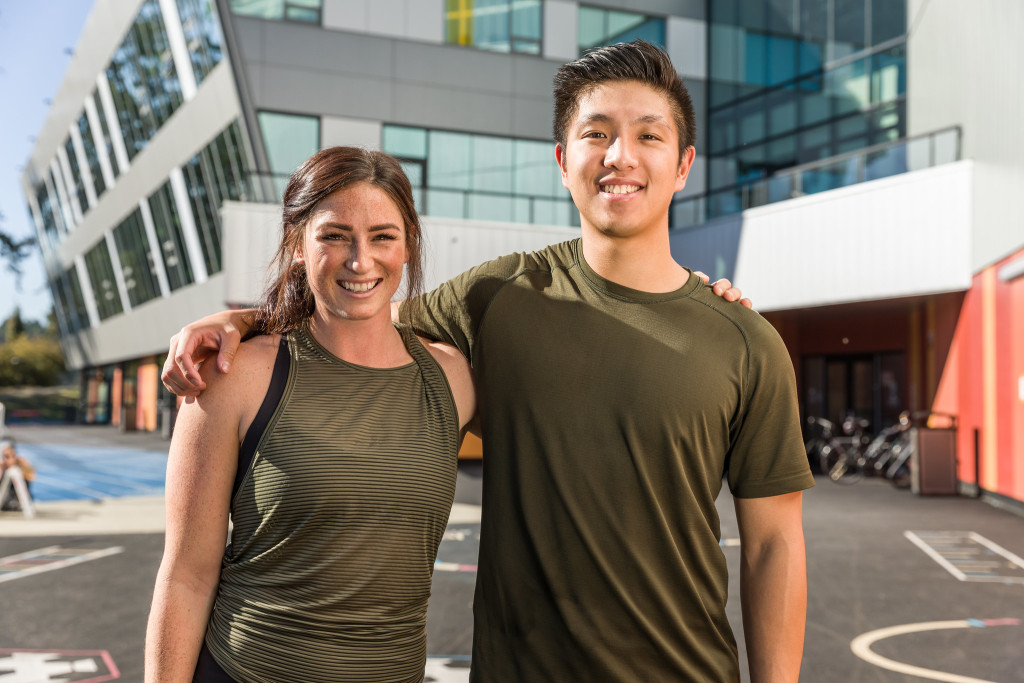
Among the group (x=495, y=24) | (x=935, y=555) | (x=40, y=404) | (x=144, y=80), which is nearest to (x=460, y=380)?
(x=935, y=555)

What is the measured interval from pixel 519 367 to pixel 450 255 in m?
15.9

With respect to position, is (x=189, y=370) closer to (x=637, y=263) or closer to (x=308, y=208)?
(x=308, y=208)

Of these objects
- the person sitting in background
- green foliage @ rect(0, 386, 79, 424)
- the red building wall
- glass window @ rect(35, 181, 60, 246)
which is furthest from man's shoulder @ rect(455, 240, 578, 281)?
green foliage @ rect(0, 386, 79, 424)

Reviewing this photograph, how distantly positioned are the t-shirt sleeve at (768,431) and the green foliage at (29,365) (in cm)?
7254

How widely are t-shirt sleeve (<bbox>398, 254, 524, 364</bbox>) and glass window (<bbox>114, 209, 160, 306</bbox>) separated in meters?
29.4

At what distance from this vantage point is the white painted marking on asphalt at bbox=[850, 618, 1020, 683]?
5453mm

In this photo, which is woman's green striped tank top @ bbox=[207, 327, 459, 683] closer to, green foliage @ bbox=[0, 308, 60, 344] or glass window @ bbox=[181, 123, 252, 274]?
glass window @ bbox=[181, 123, 252, 274]

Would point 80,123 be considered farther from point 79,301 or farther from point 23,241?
point 23,241

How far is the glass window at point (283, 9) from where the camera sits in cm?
1955

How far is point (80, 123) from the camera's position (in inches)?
1502

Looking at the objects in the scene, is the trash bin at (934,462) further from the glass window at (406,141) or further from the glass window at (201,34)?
the glass window at (201,34)

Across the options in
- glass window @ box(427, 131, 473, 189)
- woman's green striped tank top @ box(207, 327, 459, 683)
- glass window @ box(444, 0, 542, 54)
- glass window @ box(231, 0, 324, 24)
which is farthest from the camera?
glass window @ box(444, 0, 542, 54)

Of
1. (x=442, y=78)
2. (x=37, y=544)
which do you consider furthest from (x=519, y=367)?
(x=442, y=78)

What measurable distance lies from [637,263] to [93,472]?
883 inches
